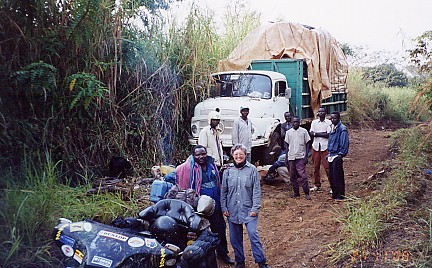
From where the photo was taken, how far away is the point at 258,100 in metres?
9.13

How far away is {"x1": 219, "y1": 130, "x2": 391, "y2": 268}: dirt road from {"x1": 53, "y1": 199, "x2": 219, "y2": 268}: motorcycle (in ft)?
4.35

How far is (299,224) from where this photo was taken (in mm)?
6176

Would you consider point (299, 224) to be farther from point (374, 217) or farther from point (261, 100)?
point (261, 100)

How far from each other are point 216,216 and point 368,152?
9381mm

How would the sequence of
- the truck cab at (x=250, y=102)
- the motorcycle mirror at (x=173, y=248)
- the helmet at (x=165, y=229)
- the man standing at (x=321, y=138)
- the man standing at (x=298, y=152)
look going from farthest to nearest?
the truck cab at (x=250, y=102), the man standing at (x=321, y=138), the man standing at (x=298, y=152), the helmet at (x=165, y=229), the motorcycle mirror at (x=173, y=248)

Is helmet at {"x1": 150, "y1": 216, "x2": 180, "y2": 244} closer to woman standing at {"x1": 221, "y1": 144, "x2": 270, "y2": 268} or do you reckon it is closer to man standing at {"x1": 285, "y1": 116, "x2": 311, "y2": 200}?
woman standing at {"x1": 221, "y1": 144, "x2": 270, "y2": 268}

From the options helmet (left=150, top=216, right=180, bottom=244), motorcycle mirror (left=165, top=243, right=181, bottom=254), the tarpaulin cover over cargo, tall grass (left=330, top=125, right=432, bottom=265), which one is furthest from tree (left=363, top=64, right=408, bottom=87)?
motorcycle mirror (left=165, top=243, right=181, bottom=254)

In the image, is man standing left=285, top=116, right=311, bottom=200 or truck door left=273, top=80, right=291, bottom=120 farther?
truck door left=273, top=80, right=291, bottom=120

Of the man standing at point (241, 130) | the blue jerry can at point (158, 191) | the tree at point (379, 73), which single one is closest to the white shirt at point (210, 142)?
the man standing at point (241, 130)

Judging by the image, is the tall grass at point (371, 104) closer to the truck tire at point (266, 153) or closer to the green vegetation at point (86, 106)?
the green vegetation at point (86, 106)

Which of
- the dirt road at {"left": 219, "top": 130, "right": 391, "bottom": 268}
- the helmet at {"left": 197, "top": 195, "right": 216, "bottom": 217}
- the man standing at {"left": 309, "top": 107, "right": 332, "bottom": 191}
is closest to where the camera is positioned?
the helmet at {"left": 197, "top": 195, "right": 216, "bottom": 217}

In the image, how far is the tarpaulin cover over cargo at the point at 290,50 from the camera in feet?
35.5

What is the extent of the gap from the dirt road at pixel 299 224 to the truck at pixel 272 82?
1431mm

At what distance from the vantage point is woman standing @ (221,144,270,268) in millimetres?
4578
